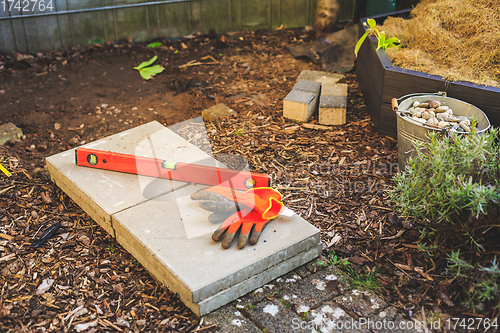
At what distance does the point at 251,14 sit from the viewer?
7.20 m

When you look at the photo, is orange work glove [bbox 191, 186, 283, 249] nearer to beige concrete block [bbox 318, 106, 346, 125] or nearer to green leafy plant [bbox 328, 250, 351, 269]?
green leafy plant [bbox 328, 250, 351, 269]

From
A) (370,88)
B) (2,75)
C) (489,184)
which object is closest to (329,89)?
(370,88)

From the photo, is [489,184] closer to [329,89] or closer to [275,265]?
[275,265]

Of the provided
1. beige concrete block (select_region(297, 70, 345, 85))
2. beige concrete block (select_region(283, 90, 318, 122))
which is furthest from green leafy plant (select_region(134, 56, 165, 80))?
beige concrete block (select_region(283, 90, 318, 122))

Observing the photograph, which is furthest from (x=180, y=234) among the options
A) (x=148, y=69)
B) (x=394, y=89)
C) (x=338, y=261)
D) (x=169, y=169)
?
(x=148, y=69)

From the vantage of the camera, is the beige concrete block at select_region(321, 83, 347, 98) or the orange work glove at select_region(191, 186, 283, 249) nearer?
the orange work glove at select_region(191, 186, 283, 249)

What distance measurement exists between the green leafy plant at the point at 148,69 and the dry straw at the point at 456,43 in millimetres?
3161

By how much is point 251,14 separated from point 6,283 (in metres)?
5.86

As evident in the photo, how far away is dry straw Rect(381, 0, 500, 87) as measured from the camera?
157 inches

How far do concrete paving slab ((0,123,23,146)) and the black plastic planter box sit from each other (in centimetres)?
378

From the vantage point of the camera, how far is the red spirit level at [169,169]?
3.11 metres

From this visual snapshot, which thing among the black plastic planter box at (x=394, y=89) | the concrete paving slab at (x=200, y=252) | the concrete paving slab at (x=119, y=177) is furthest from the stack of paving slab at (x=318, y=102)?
the concrete paving slab at (x=200, y=252)

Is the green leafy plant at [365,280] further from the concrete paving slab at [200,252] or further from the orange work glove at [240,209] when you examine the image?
the orange work glove at [240,209]

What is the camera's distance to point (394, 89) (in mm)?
4129
